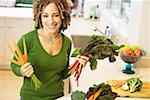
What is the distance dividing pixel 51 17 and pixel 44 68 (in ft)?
0.92

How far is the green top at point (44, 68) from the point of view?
63.3 inches

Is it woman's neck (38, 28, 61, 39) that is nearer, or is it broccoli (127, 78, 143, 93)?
woman's neck (38, 28, 61, 39)

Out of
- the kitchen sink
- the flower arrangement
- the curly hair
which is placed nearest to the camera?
the curly hair

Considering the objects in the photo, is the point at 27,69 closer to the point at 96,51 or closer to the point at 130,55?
the point at 96,51

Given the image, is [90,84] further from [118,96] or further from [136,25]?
[136,25]

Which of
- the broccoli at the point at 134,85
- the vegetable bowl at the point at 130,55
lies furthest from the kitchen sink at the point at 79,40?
the broccoli at the point at 134,85

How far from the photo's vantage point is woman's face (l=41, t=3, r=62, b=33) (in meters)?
1.55

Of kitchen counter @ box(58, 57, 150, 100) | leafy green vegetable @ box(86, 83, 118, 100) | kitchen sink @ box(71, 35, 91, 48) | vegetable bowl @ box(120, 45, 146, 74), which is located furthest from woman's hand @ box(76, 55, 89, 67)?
kitchen sink @ box(71, 35, 91, 48)

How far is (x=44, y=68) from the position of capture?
163 cm

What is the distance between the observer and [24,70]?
148 centimetres

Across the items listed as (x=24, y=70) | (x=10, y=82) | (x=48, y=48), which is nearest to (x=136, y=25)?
(x=48, y=48)

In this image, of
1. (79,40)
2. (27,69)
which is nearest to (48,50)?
(27,69)

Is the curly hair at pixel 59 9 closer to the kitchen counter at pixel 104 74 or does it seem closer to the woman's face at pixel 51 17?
the woman's face at pixel 51 17

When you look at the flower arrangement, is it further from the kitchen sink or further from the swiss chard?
the kitchen sink
